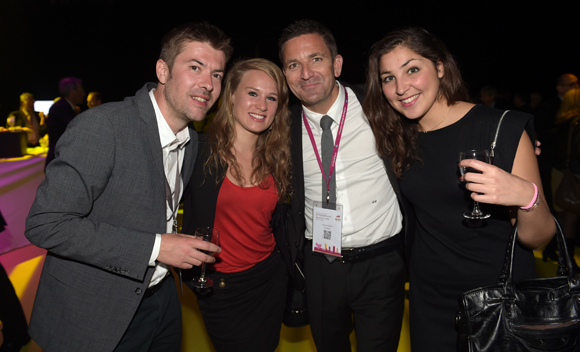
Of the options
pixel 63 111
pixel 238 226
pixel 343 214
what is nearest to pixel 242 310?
pixel 238 226

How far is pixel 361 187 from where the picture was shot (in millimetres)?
2199

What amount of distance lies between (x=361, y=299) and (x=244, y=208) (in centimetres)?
92

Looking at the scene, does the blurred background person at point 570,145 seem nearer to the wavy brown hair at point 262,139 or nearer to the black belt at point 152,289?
the wavy brown hair at point 262,139

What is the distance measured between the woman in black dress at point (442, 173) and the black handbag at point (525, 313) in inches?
7.3

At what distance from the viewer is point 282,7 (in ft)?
25.1

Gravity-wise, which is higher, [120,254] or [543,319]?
[120,254]

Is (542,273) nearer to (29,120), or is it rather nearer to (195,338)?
(195,338)

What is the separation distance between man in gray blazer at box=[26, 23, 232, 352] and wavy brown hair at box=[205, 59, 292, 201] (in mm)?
545

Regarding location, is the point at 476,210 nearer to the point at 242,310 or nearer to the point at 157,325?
the point at 242,310

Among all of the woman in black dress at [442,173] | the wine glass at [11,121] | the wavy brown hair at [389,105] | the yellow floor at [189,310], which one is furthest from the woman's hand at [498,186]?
the wine glass at [11,121]

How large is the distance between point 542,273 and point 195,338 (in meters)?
3.85

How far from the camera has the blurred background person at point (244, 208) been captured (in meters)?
2.14

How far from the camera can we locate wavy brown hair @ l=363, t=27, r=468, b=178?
70.1 inches

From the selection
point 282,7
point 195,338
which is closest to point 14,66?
point 282,7
